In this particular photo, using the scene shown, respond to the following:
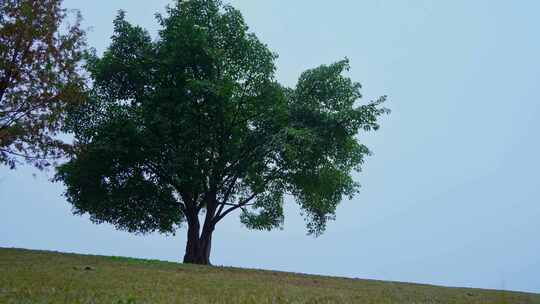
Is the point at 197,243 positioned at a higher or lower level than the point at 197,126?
lower

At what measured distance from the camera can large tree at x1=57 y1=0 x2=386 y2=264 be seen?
30.1 m

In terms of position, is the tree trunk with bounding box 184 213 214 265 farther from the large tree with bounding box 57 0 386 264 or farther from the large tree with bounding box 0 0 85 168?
the large tree with bounding box 0 0 85 168

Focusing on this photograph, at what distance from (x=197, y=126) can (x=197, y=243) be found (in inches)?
313

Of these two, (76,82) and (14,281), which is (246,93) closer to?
(76,82)

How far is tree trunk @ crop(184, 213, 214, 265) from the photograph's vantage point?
32.9m

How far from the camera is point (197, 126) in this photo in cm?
3062

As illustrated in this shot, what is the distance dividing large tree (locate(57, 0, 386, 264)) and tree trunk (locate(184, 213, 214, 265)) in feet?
0.22

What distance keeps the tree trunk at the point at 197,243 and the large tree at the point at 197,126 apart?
0.07 m

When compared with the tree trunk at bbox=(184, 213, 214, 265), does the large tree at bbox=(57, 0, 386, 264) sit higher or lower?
higher

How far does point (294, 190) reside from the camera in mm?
35281

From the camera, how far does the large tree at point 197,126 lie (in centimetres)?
3012

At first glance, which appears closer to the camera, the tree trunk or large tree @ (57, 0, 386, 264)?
large tree @ (57, 0, 386, 264)

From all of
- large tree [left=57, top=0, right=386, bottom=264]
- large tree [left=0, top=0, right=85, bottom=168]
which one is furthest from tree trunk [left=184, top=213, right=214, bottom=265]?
Answer: large tree [left=0, top=0, right=85, bottom=168]

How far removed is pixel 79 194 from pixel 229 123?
1063cm
